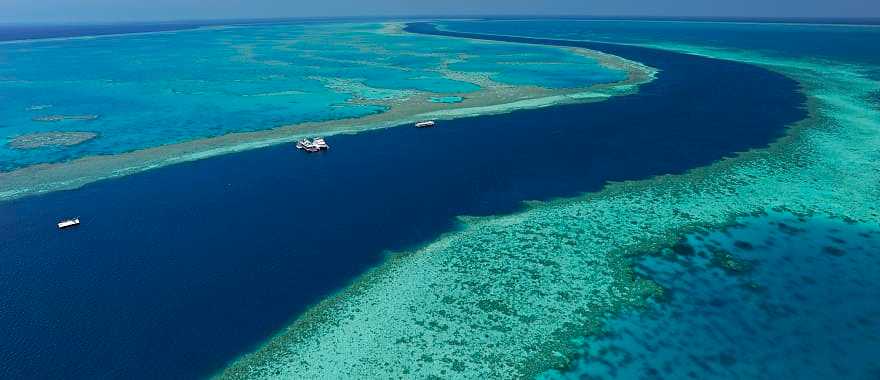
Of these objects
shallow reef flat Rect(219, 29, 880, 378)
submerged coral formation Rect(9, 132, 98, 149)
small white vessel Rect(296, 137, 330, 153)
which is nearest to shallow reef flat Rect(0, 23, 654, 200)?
submerged coral formation Rect(9, 132, 98, 149)

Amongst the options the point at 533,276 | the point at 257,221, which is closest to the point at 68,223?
the point at 257,221

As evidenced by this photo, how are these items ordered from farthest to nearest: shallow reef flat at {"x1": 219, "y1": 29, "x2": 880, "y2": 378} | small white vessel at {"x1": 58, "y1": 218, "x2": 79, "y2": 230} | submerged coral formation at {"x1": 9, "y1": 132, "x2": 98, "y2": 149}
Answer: submerged coral formation at {"x1": 9, "y1": 132, "x2": 98, "y2": 149}
small white vessel at {"x1": 58, "y1": 218, "x2": 79, "y2": 230}
shallow reef flat at {"x1": 219, "y1": 29, "x2": 880, "y2": 378}

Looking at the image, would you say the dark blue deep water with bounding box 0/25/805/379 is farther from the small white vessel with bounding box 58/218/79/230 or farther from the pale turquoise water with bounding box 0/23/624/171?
the pale turquoise water with bounding box 0/23/624/171

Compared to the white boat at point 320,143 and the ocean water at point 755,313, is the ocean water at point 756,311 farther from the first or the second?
the white boat at point 320,143

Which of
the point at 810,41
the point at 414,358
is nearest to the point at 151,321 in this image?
the point at 414,358

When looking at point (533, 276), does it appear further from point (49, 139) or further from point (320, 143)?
point (49, 139)

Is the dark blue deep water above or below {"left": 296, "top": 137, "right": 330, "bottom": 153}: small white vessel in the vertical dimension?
below

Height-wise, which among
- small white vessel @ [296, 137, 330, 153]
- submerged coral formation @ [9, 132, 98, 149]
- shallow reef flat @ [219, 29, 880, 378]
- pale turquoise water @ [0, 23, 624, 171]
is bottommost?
shallow reef flat @ [219, 29, 880, 378]
